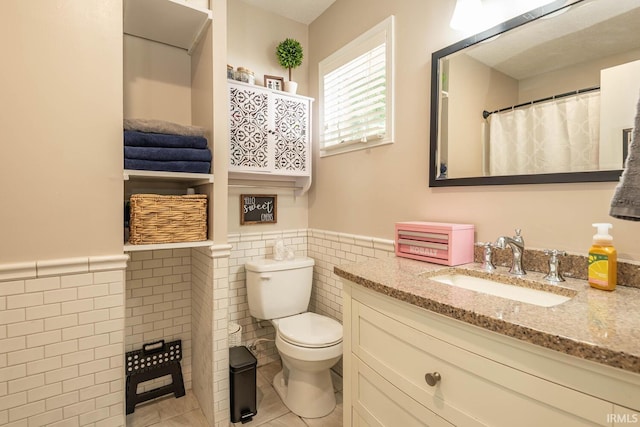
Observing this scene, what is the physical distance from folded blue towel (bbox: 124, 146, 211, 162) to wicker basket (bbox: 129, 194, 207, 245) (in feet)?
0.62

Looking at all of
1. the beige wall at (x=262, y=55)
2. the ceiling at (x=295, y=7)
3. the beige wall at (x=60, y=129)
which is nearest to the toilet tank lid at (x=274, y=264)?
the beige wall at (x=262, y=55)

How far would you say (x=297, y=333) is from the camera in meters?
1.82

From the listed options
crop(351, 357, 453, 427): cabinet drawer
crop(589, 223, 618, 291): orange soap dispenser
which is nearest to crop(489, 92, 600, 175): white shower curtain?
crop(589, 223, 618, 291): orange soap dispenser

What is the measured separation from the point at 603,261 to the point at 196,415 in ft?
6.93

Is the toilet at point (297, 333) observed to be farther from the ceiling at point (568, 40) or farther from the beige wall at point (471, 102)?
the ceiling at point (568, 40)

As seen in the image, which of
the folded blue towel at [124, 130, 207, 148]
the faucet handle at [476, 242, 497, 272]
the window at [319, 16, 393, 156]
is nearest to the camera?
the faucet handle at [476, 242, 497, 272]

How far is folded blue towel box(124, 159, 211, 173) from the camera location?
1.47 m

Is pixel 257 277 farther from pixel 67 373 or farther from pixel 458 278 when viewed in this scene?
pixel 458 278

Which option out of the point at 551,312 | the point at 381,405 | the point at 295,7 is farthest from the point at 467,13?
the point at 381,405

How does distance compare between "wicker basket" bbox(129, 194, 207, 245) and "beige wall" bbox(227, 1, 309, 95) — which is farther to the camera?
"beige wall" bbox(227, 1, 309, 95)

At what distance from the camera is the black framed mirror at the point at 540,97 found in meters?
1.01

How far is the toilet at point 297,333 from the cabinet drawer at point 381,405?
22.4 inches

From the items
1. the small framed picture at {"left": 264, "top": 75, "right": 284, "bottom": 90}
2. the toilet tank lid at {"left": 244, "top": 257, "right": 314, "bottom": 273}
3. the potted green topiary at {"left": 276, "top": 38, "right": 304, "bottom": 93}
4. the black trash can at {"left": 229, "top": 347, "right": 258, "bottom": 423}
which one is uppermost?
the potted green topiary at {"left": 276, "top": 38, "right": 304, "bottom": 93}

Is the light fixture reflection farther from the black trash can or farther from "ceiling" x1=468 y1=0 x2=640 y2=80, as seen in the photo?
the black trash can
